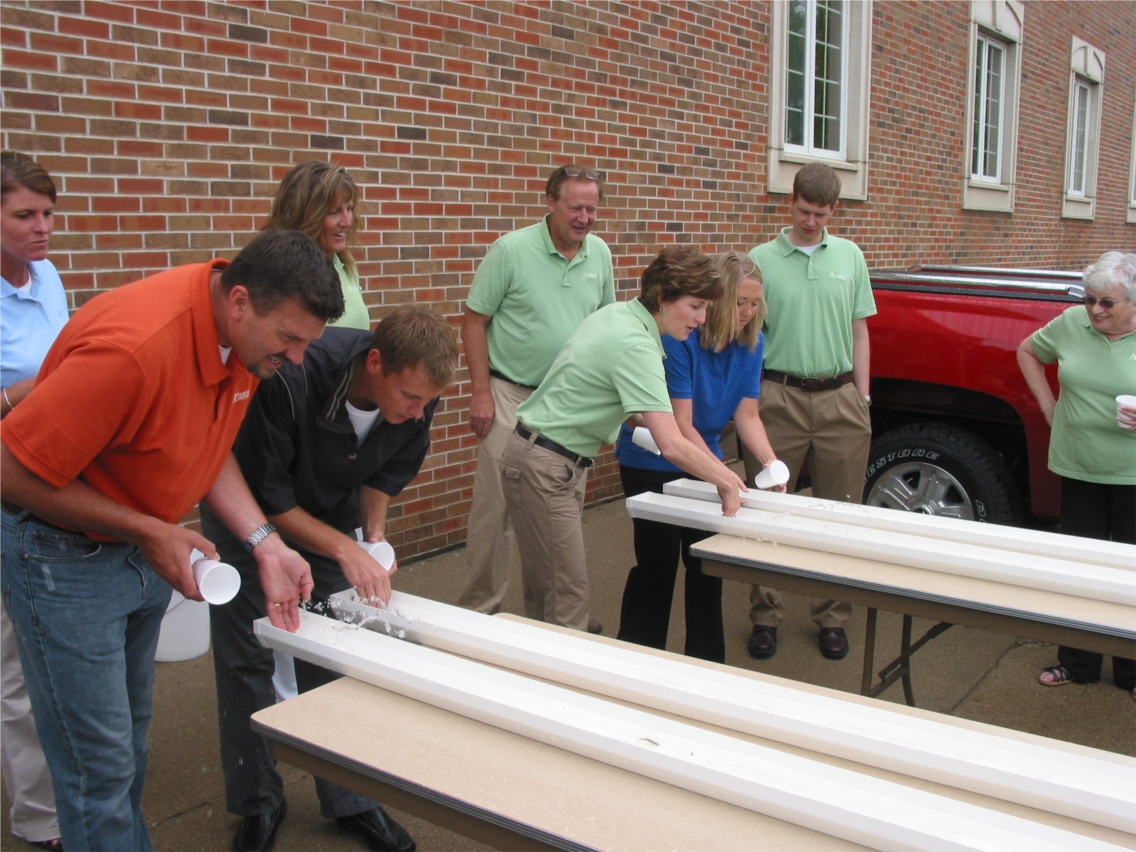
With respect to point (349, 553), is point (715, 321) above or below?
above

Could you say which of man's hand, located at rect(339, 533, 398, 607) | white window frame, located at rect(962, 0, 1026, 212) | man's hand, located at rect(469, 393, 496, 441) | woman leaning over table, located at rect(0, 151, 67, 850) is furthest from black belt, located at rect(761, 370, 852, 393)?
white window frame, located at rect(962, 0, 1026, 212)

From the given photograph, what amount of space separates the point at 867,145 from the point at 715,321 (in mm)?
6241

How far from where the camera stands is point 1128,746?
12.1 ft

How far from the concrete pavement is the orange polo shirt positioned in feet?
2.38

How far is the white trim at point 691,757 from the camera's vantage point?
5.32ft

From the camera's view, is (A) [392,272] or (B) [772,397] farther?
(A) [392,272]

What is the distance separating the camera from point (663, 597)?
3.71 metres

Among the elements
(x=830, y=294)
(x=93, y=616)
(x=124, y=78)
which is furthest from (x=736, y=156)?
(x=93, y=616)

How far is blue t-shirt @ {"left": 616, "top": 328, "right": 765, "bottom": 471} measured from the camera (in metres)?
3.70

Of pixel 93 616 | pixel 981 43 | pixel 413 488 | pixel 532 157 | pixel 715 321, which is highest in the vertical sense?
pixel 981 43

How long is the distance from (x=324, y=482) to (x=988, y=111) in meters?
11.7

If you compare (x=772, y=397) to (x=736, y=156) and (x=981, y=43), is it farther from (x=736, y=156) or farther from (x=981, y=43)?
(x=981, y=43)

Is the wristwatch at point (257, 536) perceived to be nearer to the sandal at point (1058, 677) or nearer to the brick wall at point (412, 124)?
the brick wall at point (412, 124)

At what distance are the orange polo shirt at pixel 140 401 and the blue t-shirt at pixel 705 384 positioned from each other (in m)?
1.80
